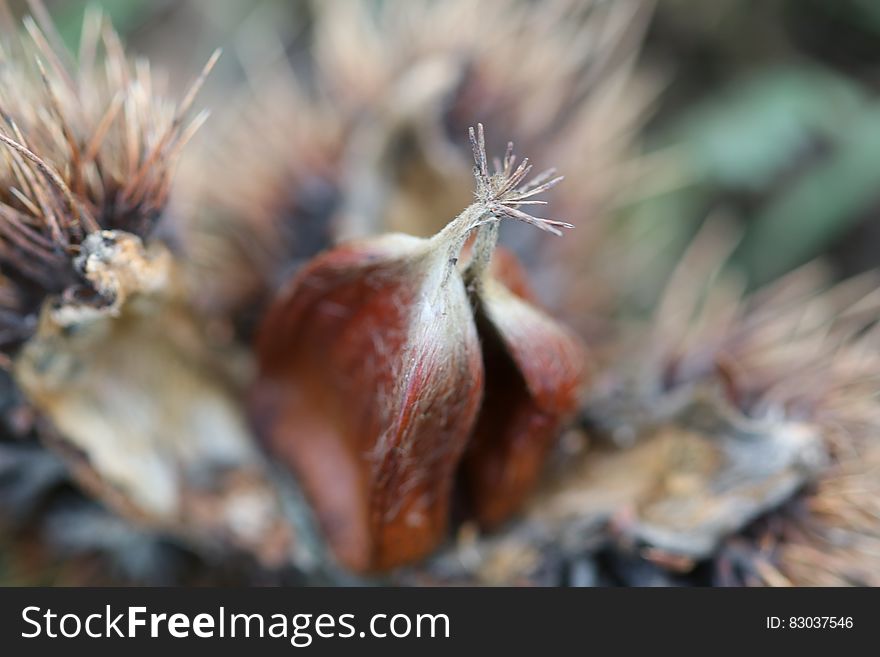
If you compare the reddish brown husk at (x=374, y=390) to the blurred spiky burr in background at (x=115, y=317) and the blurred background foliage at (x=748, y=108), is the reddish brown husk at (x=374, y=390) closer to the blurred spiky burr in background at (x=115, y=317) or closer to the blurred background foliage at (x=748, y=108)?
the blurred spiky burr in background at (x=115, y=317)

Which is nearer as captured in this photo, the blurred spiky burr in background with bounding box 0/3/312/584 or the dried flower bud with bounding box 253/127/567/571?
the dried flower bud with bounding box 253/127/567/571

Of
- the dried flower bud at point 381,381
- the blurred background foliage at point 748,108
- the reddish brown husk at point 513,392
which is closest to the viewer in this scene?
the dried flower bud at point 381,381

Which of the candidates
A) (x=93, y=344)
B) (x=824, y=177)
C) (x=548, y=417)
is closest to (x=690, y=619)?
(x=548, y=417)

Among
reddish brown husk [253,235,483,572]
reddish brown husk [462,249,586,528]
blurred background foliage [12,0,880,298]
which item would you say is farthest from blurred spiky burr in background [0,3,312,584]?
blurred background foliage [12,0,880,298]

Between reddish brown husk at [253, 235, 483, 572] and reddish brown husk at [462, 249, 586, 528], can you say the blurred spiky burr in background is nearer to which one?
reddish brown husk at [253, 235, 483, 572]

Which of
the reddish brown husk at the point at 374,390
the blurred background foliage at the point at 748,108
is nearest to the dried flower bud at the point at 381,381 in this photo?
the reddish brown husk at the point at 374,390

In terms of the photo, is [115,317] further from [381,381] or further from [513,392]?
[513,392]

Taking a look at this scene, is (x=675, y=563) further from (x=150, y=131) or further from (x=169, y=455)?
(x=150, y=131)
